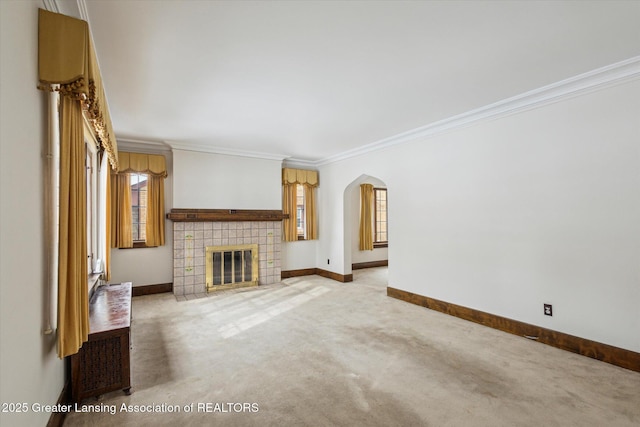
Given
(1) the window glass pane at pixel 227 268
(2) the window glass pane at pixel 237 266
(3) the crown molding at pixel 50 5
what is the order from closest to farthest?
(3) the crown molding at pixel 50 5
(1) the window glass pane at pixel 227 268
(2) the window glass pane at pixel 237 266

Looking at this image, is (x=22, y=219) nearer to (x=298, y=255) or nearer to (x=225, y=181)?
(x=225, y=181)

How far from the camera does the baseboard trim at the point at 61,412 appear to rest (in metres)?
1.89

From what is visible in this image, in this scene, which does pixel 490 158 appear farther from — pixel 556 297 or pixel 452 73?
pixel 556 297

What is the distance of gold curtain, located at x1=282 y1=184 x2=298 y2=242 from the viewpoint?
6805 mm

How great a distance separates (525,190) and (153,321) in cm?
479

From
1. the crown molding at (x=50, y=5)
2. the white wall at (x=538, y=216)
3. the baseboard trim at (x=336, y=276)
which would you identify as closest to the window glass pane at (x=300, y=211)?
the baseboard trim at (x=336, y=276)

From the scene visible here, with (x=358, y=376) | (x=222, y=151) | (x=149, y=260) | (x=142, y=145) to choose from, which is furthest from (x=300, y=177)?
(x=358, y=376)

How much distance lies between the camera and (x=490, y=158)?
12.7ft

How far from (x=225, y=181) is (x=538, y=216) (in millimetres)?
4945

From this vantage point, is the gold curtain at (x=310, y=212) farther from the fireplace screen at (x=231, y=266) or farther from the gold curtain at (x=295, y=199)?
the fireplace screen at (x=231, y=266)

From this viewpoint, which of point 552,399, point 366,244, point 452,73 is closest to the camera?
point 552,399

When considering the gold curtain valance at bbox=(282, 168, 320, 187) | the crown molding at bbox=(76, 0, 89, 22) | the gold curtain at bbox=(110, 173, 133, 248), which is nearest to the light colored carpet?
the gold curtain at bbox=(110, 173, 133, 248)

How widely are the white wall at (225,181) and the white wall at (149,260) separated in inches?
8.3

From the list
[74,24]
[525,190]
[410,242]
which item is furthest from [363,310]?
[74,24]
